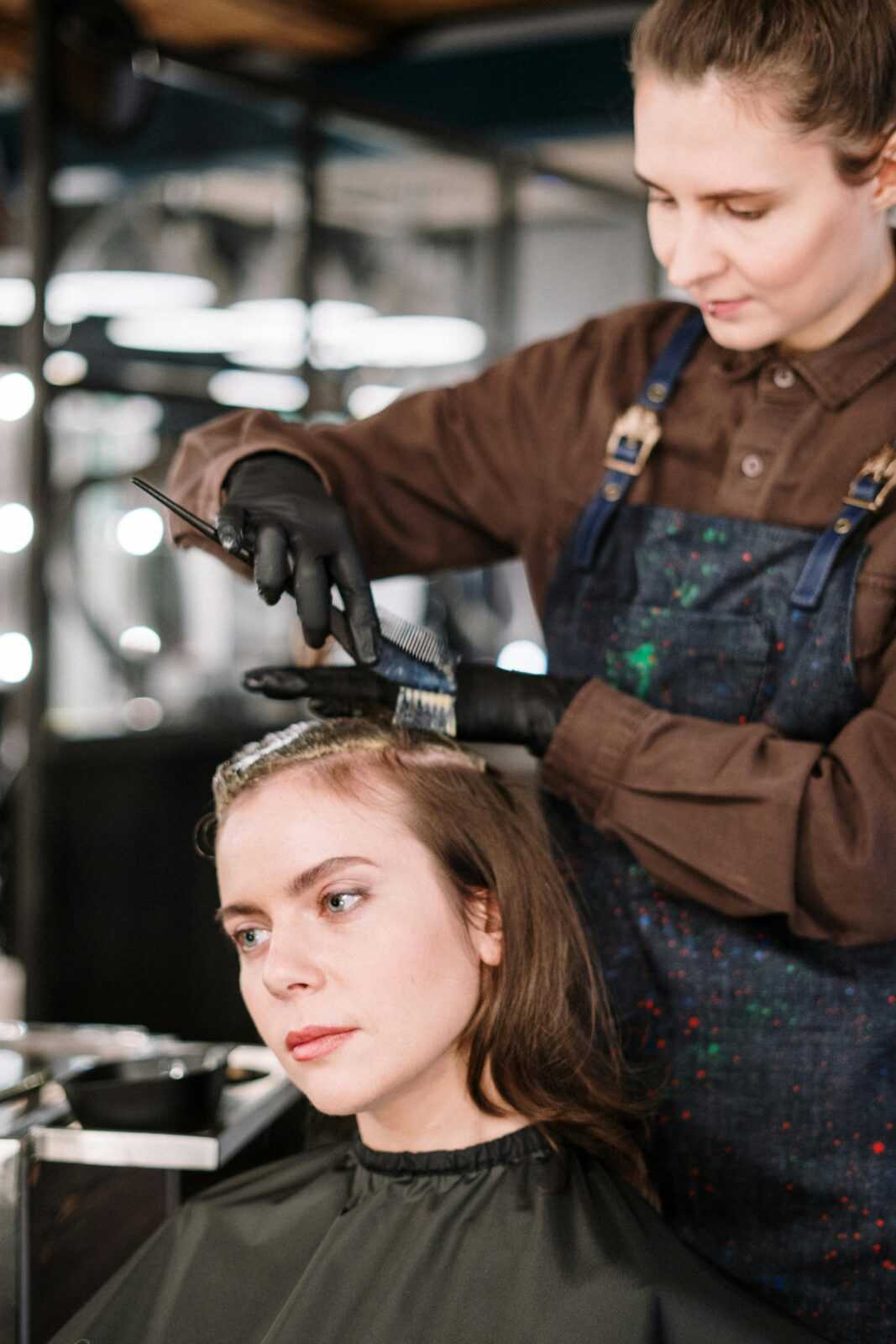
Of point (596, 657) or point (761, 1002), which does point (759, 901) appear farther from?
point (596, 657)

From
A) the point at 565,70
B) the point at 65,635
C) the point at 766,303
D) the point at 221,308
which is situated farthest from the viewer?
the point at 565,70

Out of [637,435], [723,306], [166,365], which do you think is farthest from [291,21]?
[723,306]

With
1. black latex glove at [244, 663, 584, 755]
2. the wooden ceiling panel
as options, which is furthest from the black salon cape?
the wooden ceiling panel

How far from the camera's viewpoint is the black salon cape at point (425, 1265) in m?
1.37

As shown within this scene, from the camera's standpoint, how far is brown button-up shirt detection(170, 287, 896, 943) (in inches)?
55.3

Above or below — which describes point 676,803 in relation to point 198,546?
below

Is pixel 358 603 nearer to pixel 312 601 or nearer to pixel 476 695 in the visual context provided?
pixel 312 601

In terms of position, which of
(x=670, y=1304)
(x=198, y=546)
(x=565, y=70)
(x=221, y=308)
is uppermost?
(x=565, y=70)

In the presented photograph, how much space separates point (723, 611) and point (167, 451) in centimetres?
265

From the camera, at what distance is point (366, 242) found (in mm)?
4465

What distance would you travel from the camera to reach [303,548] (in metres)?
1.49

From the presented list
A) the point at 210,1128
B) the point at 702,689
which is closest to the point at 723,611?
the point at 702,689

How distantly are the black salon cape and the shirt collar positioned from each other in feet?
2.61

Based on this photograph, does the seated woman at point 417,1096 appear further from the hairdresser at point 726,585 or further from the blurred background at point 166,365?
the blurred background at point 166,365
